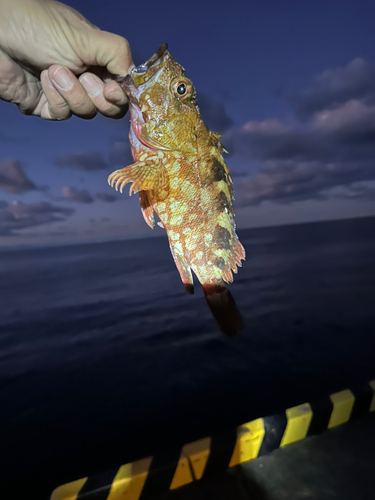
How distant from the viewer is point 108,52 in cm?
221

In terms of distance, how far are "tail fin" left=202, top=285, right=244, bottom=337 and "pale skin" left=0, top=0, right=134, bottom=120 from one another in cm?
182

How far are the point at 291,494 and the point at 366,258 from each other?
3403 centimetres

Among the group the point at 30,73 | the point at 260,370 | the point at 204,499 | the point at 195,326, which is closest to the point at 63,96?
the point at 30,73

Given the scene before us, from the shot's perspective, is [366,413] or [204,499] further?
[366,413]

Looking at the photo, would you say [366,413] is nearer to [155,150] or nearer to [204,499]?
[204,499]

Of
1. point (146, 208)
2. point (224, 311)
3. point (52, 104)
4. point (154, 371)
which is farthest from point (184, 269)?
point (154, 371)

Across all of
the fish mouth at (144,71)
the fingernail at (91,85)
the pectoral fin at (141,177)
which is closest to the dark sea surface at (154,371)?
the pectoral fin at (141,177)

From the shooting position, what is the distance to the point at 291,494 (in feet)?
11.4

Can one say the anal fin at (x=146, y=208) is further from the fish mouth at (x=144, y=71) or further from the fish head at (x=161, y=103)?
the fish mouth at (x=144, y=71)

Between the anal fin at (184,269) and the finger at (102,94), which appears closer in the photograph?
the anal fin at (184,269)

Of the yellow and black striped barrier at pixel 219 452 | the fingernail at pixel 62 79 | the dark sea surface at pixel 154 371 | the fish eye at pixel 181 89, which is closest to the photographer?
the fingernail at pixel 62 79

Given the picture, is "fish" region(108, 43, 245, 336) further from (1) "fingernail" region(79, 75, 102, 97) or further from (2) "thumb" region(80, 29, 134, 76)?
(1) "fingernail" region(79, 75, 102, 97)

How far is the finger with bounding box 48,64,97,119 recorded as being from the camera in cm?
221

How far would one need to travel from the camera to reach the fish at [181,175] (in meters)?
2.27
